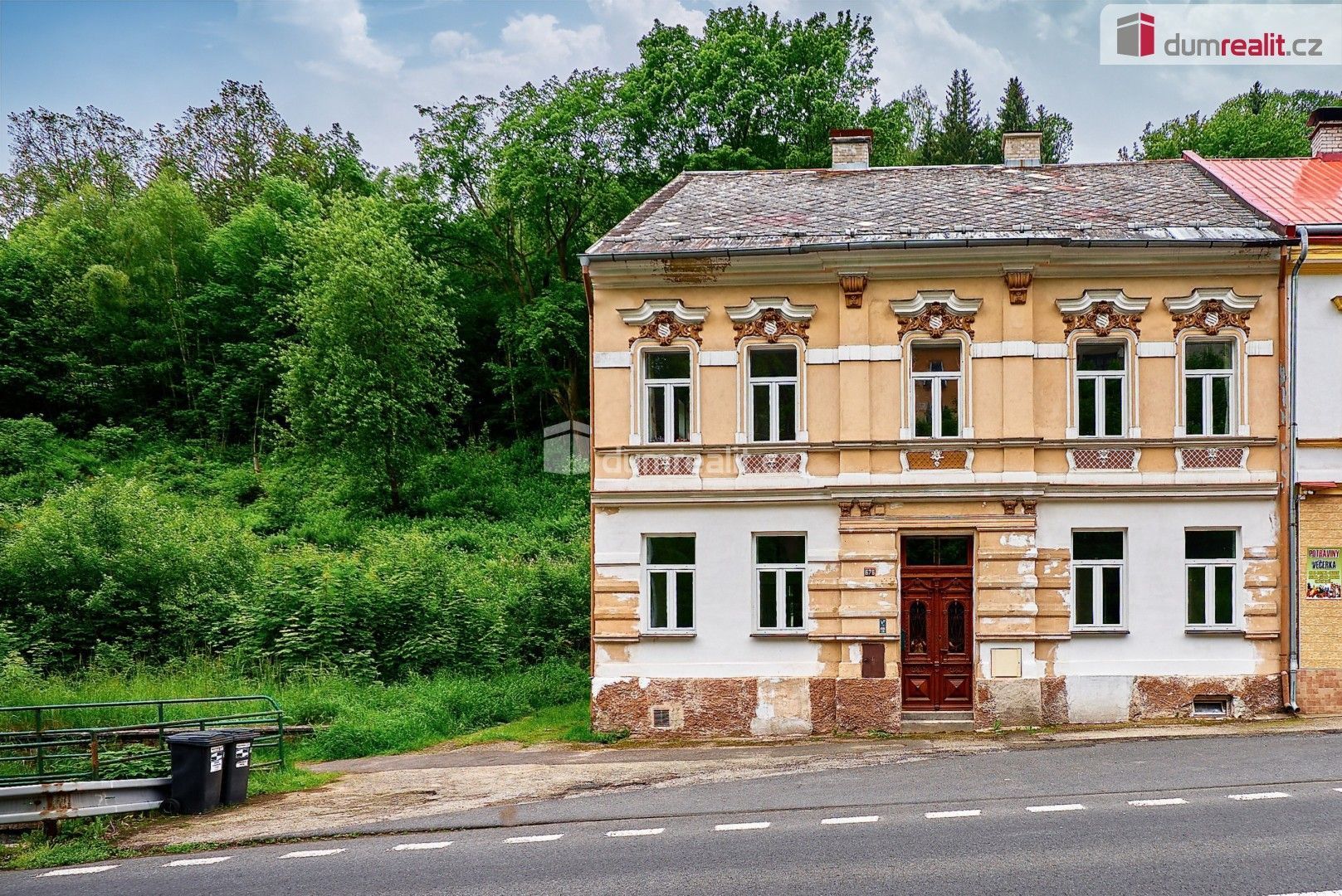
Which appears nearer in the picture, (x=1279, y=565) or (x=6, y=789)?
(x=6, y=789)

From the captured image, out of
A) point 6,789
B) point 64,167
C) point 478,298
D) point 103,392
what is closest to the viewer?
point 6,789

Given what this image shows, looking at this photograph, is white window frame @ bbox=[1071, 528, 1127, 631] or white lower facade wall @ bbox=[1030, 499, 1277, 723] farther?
white window frame @ bbox=[1071, 528, 1127, 631]

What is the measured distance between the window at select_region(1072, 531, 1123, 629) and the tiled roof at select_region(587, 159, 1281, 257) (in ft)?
15.9

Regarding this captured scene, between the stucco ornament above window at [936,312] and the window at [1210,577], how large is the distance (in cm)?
500

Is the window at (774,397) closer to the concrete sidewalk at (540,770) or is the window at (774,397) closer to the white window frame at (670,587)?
the white window frame at (670,587)

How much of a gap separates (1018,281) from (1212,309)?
3.26 metres

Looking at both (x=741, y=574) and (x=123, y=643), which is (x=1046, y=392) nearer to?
(x=741, y=574)

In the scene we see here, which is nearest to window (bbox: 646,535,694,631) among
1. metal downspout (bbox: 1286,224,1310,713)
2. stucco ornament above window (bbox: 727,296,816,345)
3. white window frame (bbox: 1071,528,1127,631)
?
stucco ornament above window (bbox: 727,296,816,345)

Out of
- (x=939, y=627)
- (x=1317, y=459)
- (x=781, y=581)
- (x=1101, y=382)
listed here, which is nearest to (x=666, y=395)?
(x=781, y=581)

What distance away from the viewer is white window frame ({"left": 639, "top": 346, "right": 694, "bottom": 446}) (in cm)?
1684

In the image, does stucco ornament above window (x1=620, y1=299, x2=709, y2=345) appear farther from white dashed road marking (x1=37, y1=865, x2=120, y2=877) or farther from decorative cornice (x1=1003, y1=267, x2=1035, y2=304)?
white dashed road marking (x1=37, y1=865, x2=120, y2=877)

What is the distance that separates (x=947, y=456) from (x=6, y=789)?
13495 mm

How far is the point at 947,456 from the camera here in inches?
640

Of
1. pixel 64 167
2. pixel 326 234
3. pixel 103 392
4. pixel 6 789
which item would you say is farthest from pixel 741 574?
pixel 64 167
